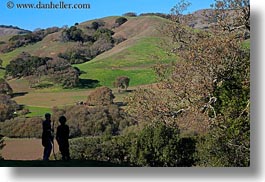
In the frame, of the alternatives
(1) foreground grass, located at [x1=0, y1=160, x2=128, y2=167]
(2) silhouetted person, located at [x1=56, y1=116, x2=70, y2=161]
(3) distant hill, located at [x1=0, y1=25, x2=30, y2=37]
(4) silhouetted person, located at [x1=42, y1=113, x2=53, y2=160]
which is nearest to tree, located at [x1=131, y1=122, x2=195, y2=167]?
(1) foreground grass, located at [x1=0, y1=160, x2=128, y2=167]

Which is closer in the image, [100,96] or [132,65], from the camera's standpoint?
[100,96]

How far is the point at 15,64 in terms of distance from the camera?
1003 centimetres

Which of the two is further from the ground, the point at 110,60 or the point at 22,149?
the point at 110,60

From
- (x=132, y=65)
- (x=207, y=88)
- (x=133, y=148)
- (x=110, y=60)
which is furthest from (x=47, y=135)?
(x=207, y=88)

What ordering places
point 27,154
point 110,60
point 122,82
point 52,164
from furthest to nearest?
point 110,60 < point 122,82 < point 27,154 < point 52,164

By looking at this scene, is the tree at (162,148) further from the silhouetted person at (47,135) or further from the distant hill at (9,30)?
the distant hill at (9,30)

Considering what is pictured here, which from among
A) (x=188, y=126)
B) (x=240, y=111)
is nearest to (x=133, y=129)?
Answer: (x=188, y=126)

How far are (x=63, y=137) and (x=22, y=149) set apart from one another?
2.00ft

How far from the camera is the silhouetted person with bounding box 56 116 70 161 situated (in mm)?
9914

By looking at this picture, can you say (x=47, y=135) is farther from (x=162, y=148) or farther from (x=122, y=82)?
(x=162, y=148)

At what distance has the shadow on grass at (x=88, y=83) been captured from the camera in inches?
391

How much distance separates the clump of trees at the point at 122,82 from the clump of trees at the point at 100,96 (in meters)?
0.14

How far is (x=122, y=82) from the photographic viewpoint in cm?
1008

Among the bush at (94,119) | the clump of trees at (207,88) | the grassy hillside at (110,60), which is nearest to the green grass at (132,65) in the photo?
the grassy hillside at (110,60)
